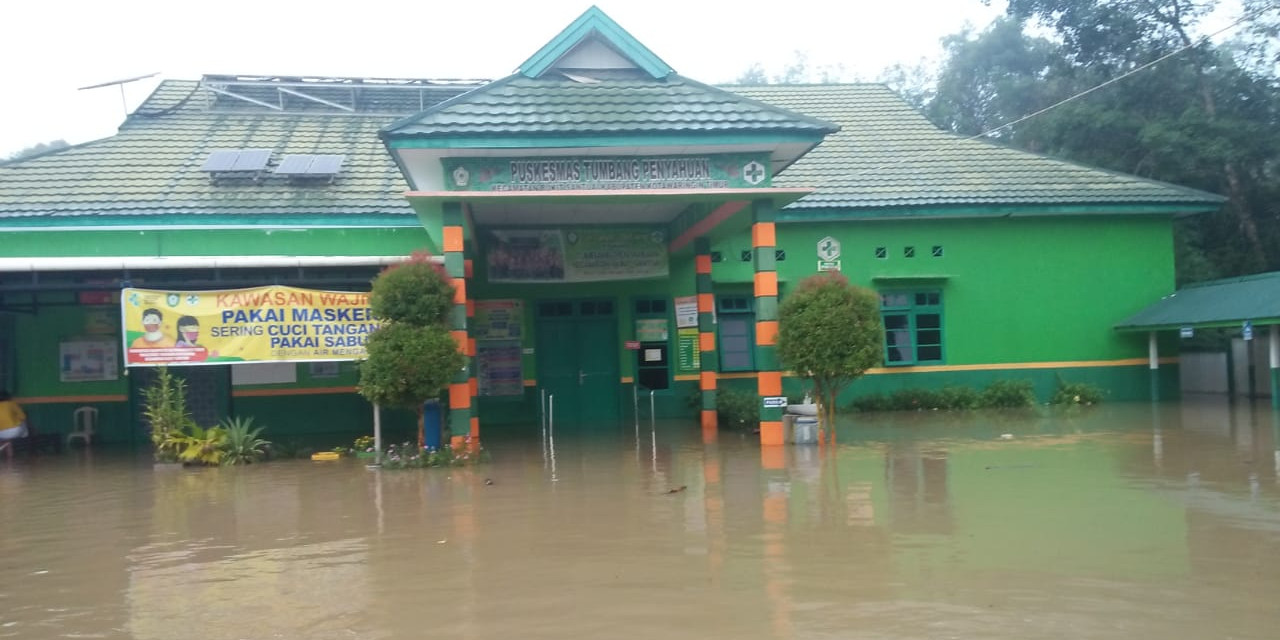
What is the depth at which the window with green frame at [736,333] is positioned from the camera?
60.2 ft

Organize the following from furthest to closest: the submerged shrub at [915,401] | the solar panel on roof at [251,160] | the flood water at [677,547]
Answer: the submerged shrub at [915,401]
the solar panel on roof at [251,160]
the flood water at [677,547]

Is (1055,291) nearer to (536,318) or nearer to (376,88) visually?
(536,318)

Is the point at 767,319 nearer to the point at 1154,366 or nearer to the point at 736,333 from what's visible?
the point at 736,333

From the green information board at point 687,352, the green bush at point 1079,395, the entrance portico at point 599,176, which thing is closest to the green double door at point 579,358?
the green information board at point 687,352

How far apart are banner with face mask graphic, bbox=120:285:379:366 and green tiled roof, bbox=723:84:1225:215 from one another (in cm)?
937

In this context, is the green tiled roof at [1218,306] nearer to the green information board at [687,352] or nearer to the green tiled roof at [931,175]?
the green tiled roof at [931,175]

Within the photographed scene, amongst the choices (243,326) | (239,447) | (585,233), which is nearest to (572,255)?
(585,233)

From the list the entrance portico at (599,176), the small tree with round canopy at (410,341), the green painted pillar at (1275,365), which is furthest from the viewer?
the green painted pillar at (1275,365)

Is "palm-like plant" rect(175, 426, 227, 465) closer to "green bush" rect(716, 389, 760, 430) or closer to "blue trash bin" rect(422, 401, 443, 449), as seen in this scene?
"blue trash bin" rect(422, 401, 443, 449)

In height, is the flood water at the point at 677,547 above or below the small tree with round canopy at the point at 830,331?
below

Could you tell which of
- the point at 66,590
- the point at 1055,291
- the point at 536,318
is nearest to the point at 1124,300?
the point at 1055,291

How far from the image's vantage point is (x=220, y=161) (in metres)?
17.2

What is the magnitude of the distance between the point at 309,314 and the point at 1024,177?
14585 mm

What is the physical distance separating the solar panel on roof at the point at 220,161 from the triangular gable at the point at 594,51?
7.13 metres
